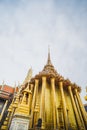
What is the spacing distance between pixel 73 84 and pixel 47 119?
6023 mm

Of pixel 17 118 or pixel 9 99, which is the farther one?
pixel 9 99

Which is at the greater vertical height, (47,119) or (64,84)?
(64,84)

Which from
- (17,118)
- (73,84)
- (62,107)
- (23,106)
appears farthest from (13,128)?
(73,84)

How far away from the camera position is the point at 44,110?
27.6 ft

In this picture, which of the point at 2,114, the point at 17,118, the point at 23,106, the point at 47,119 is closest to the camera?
the point at 17,118

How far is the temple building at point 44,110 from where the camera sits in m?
5.71

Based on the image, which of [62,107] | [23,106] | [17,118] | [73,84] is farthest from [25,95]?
[73,84]

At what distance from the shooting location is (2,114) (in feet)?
36.2

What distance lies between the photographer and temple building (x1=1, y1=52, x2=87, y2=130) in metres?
5.71

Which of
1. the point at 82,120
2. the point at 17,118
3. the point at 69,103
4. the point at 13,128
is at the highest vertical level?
the point at 69,103

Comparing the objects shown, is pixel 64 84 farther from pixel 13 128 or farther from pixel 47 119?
pixel 13 128

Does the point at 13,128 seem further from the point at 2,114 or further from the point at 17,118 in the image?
the point at 2,114

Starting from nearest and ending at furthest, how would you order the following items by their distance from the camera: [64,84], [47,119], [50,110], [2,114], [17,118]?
1. [17,118]
2. [47,119]
3. [50,110]
4. [2,114]
5. [64,84]

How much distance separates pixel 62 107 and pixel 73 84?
173 inches
